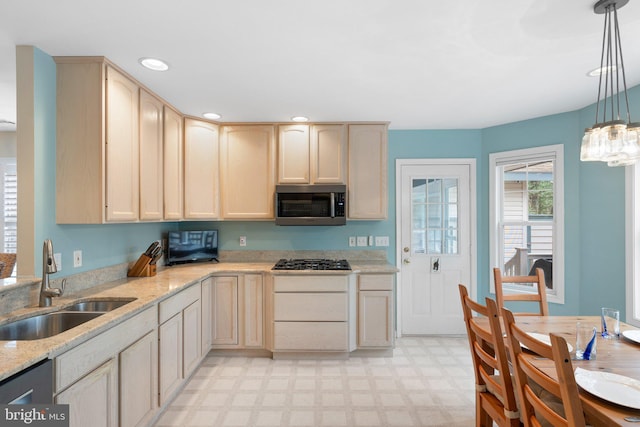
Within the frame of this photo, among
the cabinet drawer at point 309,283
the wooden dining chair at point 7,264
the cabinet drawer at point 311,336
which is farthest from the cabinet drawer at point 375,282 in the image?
the wooden dining chair at point 7,264

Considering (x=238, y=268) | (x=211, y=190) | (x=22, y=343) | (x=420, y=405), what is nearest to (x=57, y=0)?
→ (x=22, y=343)

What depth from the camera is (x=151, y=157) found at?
269cm

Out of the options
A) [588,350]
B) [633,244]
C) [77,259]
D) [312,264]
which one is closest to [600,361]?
[588,350]

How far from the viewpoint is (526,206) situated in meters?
3.54

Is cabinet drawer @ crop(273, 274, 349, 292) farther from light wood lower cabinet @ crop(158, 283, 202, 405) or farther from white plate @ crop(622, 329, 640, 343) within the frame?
white plate @ crop(622, 329, 640, 343)

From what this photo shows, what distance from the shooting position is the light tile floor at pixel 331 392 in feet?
7.50

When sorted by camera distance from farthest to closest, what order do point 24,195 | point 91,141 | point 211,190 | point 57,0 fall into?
1. point 211,190
2. point 91,141
3. point 24,195
4. point 57,0

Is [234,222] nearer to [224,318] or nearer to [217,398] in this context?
[224,318]

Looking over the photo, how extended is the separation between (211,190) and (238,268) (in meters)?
0.88

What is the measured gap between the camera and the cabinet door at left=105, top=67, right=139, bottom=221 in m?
2.15

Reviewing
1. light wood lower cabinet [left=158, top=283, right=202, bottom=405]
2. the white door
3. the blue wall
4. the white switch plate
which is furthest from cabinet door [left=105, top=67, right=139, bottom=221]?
the white door

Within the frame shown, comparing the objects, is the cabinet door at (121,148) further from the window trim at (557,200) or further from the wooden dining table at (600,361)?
the window trim at (557,200)

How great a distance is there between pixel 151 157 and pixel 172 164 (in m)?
0.38

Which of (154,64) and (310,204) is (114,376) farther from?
(310,204)
